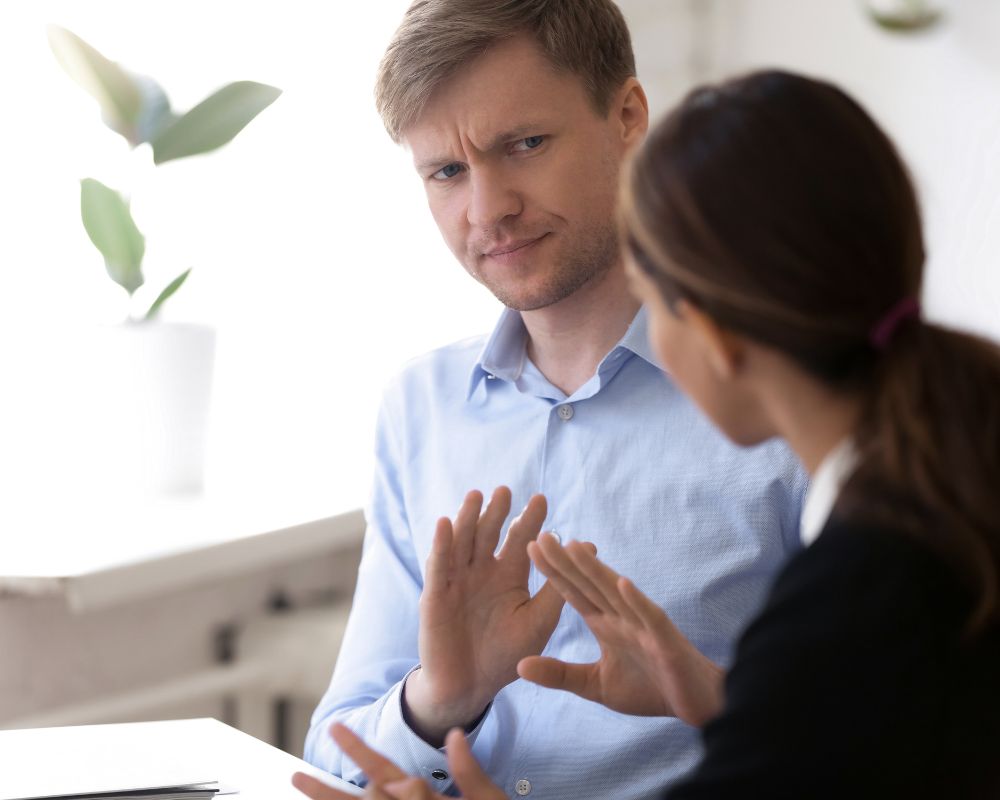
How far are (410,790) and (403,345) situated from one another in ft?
4.65

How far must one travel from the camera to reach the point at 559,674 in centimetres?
96

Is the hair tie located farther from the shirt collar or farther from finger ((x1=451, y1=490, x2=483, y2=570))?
the shirt collar

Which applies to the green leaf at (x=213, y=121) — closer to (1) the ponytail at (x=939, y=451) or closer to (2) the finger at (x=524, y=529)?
(2) the finger at (x=524, y=529)

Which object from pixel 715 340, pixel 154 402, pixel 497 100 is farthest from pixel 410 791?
pixel 154 402

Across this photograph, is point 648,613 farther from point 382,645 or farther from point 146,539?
point 146,539

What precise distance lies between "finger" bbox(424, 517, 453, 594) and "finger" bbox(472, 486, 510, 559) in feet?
0.11

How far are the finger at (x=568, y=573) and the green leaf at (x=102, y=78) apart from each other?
3.36ft

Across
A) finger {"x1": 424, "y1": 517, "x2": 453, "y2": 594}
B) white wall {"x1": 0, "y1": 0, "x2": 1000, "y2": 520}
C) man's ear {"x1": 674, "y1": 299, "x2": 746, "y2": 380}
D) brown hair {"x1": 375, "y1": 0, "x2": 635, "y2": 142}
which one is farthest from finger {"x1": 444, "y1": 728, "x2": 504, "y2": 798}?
white wall {"x1": 0, "y1": 0, "x2": 1000, "y2": 520}

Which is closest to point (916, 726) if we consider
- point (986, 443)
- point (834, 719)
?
point (834, 719)

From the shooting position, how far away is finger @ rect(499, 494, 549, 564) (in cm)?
104

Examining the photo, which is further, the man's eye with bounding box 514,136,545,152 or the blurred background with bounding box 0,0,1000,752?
the blurred background with bounding box 0,0,1000,752

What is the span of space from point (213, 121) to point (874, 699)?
1.33m

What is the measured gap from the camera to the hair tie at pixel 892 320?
2.31ft

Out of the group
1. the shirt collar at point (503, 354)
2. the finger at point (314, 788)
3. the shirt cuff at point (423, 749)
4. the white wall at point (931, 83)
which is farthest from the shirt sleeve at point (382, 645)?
the white wall at point (931, 83)
